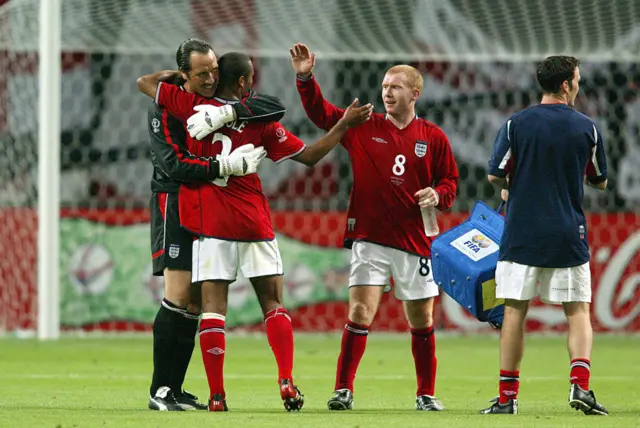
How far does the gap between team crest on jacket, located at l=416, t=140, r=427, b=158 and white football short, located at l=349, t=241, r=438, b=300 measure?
509 millimetres

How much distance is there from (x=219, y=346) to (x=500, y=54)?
7315 millimetres

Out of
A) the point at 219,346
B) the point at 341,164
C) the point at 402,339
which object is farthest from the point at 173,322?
the point at 341,164

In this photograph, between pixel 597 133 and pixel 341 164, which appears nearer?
pixel 597 133

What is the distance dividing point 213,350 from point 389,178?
1345 mm

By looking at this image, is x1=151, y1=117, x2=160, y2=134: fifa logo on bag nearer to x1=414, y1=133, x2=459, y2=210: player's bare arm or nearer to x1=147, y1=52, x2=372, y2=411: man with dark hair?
x1=147, y1=52, x2=372, y2=411: man with dark hair

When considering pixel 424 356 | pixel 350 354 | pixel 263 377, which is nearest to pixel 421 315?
pixel 424 356

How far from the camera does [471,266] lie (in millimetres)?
6309

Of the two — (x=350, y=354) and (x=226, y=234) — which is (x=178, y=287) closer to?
(x=226, y=234)

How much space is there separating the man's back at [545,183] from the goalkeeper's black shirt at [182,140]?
3.62ft

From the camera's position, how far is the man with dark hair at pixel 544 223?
19.4 ft

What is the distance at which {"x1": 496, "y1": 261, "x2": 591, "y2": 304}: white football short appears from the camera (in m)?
5.92

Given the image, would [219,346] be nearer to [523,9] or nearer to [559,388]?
[559,388]

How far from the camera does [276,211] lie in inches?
491

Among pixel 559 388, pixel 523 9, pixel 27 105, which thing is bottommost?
pixel 559 388
